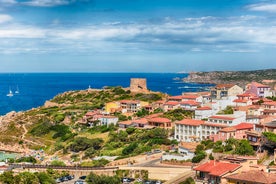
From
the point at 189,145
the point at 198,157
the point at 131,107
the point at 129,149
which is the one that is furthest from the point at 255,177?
the point at 131,107

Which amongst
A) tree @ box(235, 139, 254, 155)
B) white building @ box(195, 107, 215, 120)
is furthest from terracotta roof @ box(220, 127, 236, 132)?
white building @ box(195, 107, 215, 120)

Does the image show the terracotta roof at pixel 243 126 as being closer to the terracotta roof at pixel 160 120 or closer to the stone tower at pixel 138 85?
the terracotta roof at pixel 160 120

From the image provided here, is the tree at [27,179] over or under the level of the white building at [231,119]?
under

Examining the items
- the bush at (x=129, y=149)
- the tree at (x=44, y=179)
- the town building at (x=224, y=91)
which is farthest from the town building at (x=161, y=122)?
the tree at (x=44, y=179)

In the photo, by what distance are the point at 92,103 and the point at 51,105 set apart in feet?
36.3

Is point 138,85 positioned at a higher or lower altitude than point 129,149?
higher

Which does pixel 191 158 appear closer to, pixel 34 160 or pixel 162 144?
pixel 162 144

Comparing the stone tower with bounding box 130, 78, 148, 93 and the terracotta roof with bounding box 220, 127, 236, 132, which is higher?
the stone tower with bounding box 130, 78, 148, 93

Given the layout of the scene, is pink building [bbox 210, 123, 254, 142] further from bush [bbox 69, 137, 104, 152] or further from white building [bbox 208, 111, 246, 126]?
bush [bbox 69, 137, 104, 152]

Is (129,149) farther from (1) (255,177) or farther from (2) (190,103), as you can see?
(1) (255,177)

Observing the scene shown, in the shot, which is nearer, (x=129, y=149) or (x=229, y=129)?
(x=229, y=129)

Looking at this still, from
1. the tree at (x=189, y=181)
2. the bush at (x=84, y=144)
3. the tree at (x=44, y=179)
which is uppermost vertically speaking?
the tree at (x=189, y=181)

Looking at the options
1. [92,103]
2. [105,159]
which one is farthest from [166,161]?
[92,103]

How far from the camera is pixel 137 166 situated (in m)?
42.4
